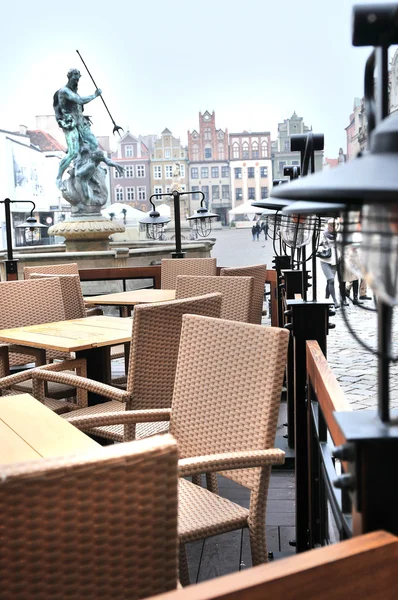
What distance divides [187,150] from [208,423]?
239 feet

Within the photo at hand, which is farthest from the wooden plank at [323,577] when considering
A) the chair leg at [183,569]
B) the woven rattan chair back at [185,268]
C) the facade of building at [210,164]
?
the facade of building at [210,164]

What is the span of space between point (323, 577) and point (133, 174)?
69469 mm

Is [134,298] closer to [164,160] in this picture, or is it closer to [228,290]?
[228,290]

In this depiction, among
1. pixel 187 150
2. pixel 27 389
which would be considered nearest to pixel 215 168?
pixel 187 150

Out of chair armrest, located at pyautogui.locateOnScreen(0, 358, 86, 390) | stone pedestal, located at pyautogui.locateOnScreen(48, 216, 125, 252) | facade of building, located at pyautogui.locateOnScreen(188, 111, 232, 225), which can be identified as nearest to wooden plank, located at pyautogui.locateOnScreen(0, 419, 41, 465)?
chair armrest, located at pyautogui.locateOnScreen(0, 358, 86, 390)

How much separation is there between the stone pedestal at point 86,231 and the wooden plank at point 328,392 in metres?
13.2

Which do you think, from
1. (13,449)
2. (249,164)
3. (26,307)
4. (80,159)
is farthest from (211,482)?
(249,164)

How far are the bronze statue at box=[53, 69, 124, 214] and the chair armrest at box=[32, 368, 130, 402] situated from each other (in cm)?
1292

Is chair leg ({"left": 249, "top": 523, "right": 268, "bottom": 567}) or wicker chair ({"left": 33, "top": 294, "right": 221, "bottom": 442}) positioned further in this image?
wicker chair ({"left": 33, "top": 294, "right": 221, "bottom": 442})

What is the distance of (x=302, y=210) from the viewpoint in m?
1.42

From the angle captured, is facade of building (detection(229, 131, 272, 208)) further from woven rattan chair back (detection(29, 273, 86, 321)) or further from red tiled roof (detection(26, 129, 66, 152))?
woven rattan chair back (detection(29, 273, 86, 321))

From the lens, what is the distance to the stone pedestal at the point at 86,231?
50.1 ft

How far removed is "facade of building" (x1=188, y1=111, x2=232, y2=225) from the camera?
72375 millimetres

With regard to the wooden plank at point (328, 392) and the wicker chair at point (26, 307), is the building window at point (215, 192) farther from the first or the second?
the wooden plank at point (328, 392)
